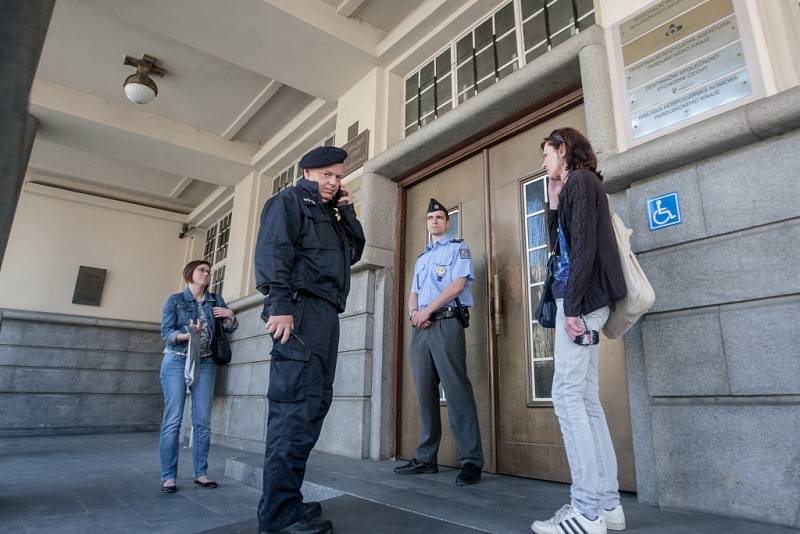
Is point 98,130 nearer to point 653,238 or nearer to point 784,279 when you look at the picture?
point 653,238

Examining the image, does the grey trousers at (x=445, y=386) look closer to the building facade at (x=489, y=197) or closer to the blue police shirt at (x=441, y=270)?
the blue police shirt at (x=441, y=270)

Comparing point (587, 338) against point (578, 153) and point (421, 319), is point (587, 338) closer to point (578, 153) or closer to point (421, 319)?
point (578, 153)

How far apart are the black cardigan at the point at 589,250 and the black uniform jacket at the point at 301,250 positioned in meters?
1.11

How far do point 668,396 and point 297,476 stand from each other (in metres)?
1.86

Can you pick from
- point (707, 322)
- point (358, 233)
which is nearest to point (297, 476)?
point (358, 233)

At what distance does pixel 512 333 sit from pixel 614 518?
1.81 metres

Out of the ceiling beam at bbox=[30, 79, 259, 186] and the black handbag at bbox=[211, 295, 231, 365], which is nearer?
the black handbag at bbox=[211, 295, 231, 365]

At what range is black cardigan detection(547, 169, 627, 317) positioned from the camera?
2.04m

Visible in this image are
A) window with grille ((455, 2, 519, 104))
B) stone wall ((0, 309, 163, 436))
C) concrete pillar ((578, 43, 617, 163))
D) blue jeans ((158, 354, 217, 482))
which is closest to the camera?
concrete pillar ((578, 43, 617, 163))

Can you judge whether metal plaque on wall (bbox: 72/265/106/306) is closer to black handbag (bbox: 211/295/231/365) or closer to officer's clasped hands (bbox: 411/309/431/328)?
black handbag (bbox: 211/295/231/365)

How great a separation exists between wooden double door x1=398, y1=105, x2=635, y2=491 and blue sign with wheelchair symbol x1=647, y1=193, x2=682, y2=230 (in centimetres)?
87

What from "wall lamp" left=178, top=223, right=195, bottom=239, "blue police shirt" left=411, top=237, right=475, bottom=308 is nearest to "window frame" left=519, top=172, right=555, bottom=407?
"blue police shirt" left=411, top=237, right=475, bottom=308

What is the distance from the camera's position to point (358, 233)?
2711 mm

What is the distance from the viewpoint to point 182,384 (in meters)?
3.63
